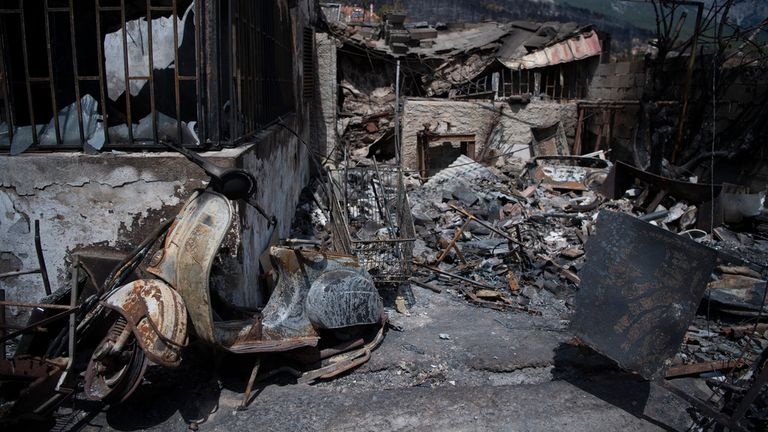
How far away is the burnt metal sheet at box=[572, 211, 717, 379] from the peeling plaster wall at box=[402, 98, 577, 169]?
783cm

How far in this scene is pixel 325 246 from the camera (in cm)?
718

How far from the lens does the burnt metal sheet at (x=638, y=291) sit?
3834mm

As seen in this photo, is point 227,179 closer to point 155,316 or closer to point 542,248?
point 155,316

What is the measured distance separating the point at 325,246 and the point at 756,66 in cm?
928

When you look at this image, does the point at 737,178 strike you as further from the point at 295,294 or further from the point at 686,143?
the point at 295,294

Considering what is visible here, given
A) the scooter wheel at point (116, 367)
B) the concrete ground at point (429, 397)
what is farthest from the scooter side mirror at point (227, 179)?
the concrete ground at point (429, 397)

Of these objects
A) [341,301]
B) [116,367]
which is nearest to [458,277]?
[341,301]

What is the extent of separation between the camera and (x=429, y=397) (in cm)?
418

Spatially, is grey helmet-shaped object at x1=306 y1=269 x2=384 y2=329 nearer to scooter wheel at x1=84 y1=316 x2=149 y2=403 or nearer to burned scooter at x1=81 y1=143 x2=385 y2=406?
burned scooter at x1=81 y1=143 x2=385 y2=406

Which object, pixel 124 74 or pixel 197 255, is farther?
pixel 124 74

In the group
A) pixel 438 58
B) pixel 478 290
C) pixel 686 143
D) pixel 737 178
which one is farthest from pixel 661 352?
pixel 438 58

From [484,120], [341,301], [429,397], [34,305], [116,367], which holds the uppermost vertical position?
[484,120]

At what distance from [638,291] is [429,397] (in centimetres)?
179

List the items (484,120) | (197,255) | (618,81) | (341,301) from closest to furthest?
(197,255) < (341,301) < (484,120) < (618,81)
